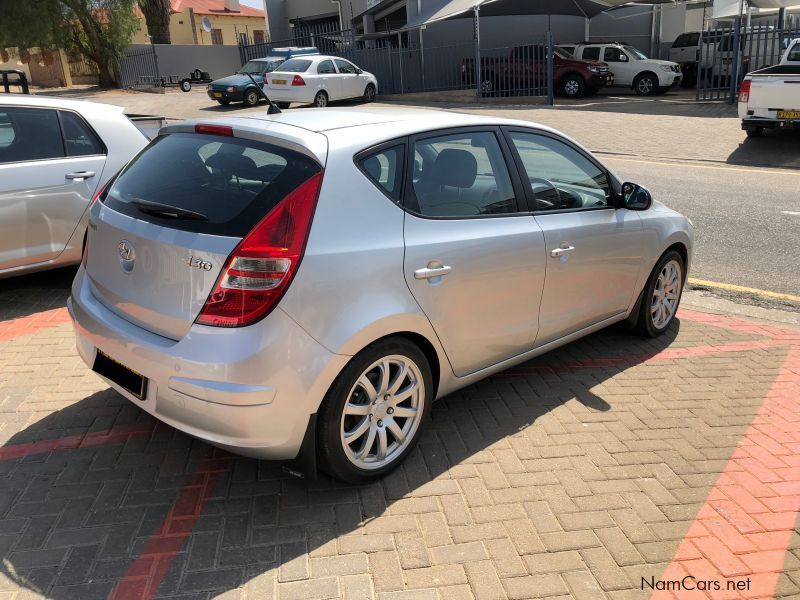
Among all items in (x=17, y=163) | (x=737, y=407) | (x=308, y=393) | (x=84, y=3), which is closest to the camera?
(x=308, y=393)

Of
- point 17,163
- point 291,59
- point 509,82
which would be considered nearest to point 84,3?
point 291,59

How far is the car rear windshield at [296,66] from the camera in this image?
23156 millimetres

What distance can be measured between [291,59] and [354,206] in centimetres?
2235

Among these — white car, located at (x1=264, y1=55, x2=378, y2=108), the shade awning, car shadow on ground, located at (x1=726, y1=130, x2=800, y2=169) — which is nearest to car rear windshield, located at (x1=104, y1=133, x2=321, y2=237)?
car shadow on ground, located at (x1=726, y1=130, x2=800, y2=169)

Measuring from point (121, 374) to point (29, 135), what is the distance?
3.31 metres

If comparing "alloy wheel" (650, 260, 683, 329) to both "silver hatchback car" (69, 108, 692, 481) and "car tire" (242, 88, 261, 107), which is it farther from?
"car tire" (242, 88, 261, 107)

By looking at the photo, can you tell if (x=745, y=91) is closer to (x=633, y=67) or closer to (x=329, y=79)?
(x=633, y=67)

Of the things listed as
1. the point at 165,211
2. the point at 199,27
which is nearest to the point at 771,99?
the point at 165,211

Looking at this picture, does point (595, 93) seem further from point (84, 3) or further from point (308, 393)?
point (308, 393)

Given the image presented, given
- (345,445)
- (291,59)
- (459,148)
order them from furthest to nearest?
(291,59) < (459,148) < (345,445)

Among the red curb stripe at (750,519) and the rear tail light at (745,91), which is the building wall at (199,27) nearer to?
the rear tail light at (745,91)

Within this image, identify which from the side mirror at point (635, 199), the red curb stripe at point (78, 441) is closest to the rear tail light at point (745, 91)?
the side mirror at point (635, 199)

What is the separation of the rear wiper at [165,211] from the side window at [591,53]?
25048mm

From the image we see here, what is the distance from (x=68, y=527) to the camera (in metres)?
3.01
